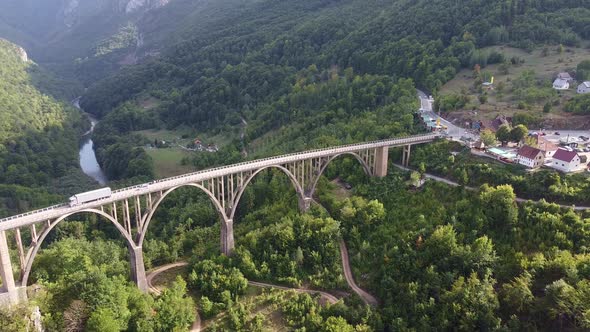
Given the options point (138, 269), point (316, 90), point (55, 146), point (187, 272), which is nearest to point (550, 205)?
point (187, 272)

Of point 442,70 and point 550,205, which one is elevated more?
point 442,70

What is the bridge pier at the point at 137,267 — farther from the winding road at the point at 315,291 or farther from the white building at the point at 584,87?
the white building at the point at 584,87

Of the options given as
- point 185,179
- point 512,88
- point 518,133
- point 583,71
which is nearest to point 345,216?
point 185,179

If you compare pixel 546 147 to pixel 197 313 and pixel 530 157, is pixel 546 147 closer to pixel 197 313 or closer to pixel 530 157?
pixel 530 157

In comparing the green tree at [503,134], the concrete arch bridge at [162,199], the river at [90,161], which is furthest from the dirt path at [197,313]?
the river at [90,161]

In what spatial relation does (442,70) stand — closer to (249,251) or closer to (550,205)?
(550,205)
